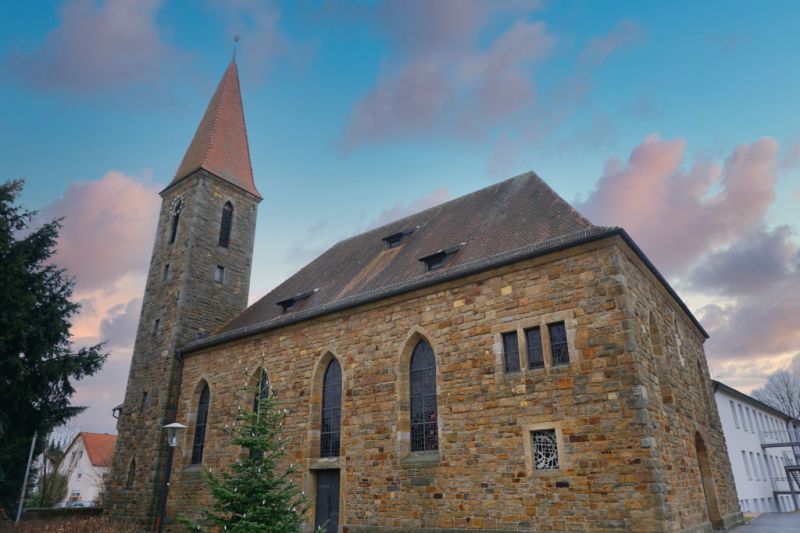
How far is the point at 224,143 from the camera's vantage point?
23.6 metres

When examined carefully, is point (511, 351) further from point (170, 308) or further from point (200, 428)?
point (170, 308)

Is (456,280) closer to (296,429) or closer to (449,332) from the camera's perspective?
(449,332)

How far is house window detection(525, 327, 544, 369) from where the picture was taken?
11.0 m

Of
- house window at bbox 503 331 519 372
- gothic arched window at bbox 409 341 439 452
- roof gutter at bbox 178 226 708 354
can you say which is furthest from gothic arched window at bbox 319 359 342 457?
house window at bbox 503 331 519 372

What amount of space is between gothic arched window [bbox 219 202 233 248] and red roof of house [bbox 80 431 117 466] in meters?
31.9

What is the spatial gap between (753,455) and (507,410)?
19198mm

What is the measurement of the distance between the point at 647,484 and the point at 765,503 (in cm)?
1946

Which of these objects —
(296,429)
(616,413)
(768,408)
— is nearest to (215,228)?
(296,429)

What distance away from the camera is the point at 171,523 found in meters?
16.4

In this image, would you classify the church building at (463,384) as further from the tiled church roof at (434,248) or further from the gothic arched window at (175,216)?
the gothic arched window at (175,216)

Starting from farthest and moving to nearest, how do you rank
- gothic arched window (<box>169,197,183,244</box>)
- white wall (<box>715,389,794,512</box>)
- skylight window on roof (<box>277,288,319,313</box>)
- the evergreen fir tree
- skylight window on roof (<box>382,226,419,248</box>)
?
gothic arched window (<box>169,197,183,244</box>) < white wall (<box>715,389,794,512</box>) < skylight window on roof (<box>382,226,419,248</box>) < skylight window on roof (<box>277,288,319,313</box>) < the evergreen fir tree

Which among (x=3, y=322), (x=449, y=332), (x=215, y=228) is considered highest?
(x=215, y=228)

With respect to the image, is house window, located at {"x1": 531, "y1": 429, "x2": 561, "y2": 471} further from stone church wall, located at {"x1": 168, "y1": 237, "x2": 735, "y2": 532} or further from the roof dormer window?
the roof dormer window

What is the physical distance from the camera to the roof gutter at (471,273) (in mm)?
10977
